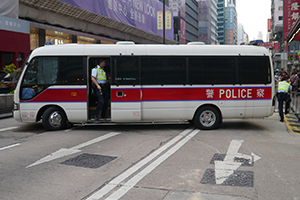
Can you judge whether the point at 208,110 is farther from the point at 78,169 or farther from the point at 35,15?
the point at 35,15

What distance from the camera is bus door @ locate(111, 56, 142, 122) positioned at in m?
9.95

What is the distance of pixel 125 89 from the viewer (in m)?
9.95

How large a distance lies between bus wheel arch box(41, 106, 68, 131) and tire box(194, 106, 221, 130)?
13.9 ft

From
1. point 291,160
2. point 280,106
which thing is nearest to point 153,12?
point 280,106

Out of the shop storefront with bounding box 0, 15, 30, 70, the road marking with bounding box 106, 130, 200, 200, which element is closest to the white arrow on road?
the road marking with bounding box 106, 130, 200, 200

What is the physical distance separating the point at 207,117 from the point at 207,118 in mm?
32

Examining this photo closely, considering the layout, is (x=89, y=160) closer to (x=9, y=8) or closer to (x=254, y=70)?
(x=254, y=70)

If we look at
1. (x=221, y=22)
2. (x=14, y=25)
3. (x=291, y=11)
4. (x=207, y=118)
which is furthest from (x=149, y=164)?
(x=221, y=22)

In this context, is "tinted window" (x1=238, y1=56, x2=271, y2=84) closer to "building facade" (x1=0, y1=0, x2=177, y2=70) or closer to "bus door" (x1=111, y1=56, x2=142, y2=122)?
"bus door" (x1=111, y1=56, x2=142, y2=122)

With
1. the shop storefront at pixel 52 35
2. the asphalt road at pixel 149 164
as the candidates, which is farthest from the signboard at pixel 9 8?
the asphalt road at pixel 149 164

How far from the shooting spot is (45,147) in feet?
25.3

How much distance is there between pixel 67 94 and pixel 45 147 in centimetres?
260

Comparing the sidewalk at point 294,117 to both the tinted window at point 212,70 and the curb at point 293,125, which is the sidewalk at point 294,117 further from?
the tinted window at point 212,70

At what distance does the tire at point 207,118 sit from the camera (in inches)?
403
